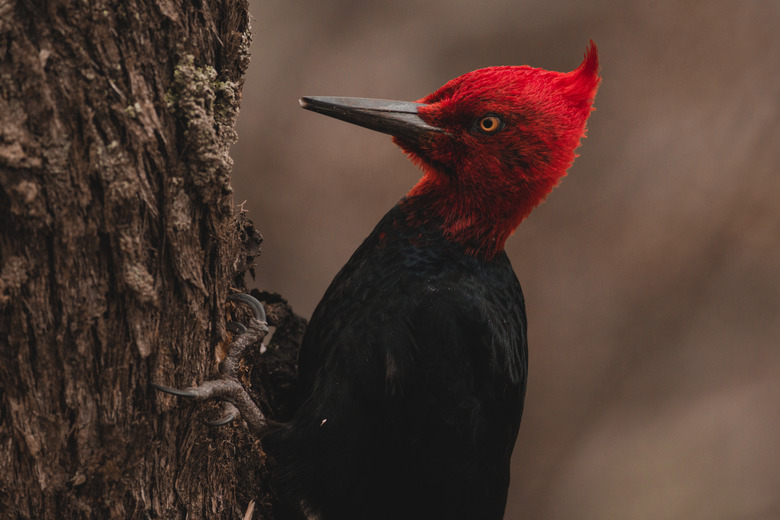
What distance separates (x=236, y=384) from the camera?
5.51 ft

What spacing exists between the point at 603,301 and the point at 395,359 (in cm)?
257

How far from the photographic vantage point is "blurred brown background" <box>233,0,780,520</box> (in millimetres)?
3746

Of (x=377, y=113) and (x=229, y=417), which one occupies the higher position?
(x=377, y=113)

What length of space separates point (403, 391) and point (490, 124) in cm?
81

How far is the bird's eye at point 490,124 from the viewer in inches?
78.2

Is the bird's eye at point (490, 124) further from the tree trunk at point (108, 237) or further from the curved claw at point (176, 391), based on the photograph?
the curved claw at point (176, 391)

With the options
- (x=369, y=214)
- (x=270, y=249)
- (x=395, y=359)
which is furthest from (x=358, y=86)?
(x=395, y=359)

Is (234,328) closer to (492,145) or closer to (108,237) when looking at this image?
(108,237)

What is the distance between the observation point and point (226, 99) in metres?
1.44

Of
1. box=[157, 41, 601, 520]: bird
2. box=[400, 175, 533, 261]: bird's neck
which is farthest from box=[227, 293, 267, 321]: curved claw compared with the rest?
box=[400, 175, 533, 261]: bird's neck

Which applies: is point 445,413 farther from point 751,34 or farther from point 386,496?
point 751,34

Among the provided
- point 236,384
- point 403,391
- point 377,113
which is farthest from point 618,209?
point 236,384

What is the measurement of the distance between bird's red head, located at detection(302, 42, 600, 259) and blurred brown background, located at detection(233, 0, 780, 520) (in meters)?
1.78

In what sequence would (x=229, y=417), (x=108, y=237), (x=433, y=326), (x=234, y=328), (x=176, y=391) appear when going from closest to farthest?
(x=108, y=237) → (x=176, y=391) → (x=229, y=417) → (x=234, y=328) → (x=433, y=326)
